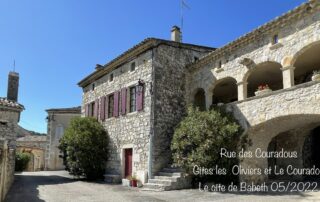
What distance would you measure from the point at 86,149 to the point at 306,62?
1088cm

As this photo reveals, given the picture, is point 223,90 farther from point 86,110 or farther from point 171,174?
point 86,110

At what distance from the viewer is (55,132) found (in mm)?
28453

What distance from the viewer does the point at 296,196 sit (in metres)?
9.41

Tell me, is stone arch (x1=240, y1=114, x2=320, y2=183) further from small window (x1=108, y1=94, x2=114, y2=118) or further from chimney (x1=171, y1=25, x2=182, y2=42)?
small window (x1=108, y1=94, x2=114, y2=118)

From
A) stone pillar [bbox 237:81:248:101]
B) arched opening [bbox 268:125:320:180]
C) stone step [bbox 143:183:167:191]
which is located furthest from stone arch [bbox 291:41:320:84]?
stone step [bbox 143:183:167:191]

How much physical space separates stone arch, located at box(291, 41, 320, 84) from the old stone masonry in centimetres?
3

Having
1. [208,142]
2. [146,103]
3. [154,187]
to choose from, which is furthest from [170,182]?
[146,103]

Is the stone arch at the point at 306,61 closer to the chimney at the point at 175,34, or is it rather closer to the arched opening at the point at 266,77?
the arched opening at the point at 266,77

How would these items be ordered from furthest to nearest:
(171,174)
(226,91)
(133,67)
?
(226,91) < (133,67) < (171,174)

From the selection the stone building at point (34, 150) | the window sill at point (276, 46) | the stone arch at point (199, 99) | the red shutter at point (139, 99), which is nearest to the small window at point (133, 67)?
the red shutter at point (139, 99)

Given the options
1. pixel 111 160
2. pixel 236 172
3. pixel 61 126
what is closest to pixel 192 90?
pixel 236 172

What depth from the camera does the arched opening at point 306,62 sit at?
10.5 m

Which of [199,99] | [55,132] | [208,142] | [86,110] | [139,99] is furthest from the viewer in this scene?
[55,132]

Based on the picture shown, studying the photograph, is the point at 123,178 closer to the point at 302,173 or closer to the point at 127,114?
the point at 127,114
